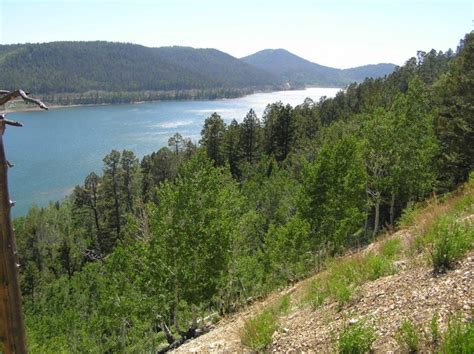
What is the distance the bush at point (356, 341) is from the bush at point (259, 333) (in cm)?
179

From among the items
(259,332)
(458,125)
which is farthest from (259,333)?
(458,125)

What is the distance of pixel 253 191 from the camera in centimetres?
3816

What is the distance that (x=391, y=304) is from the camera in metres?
6.61

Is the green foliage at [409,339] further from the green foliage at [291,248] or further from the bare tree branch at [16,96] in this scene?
the green foliage at [291,248]

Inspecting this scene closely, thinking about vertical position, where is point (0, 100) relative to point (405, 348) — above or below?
above

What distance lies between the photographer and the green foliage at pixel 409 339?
5.07m

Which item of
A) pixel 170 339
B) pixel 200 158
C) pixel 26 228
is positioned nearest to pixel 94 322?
pixel 170 339

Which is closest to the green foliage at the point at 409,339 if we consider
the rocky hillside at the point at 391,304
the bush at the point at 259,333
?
the rocky hillside at the point at 391,304

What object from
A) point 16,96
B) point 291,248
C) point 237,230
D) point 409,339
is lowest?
point 291,248

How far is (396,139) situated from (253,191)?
14611 mm

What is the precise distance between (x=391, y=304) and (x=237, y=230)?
15.9m

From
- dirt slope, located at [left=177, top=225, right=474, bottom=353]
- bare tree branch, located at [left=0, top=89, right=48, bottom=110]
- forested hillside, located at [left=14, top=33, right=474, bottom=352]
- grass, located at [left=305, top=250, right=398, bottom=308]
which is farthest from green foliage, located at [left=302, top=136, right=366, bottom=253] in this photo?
bare tree branch, located at [left=0, top=89, right=48, bottom=110]

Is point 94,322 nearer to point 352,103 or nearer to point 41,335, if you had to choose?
point 41,335

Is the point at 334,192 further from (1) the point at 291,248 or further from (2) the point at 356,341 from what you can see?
(2) the point at 356,341
